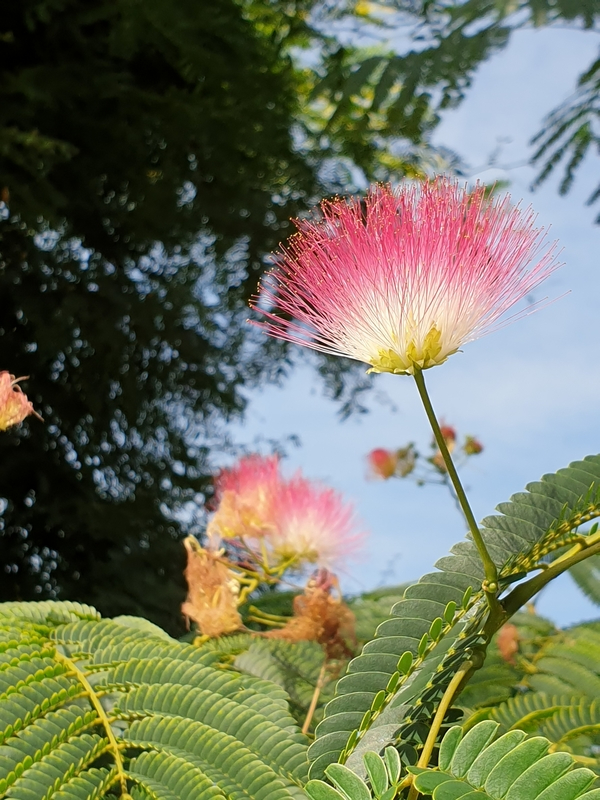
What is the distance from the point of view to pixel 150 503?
9.65 ft

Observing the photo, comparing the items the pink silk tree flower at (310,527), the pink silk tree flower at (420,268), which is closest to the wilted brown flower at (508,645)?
the pink silk tree flower at (310,527)

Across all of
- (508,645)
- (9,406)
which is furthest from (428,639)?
(508,645)

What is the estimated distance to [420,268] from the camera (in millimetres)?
630

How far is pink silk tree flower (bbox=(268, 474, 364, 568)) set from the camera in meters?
1.30

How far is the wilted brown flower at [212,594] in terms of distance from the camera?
1229 millimetres

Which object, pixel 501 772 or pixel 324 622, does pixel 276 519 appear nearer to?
pixel 324 622

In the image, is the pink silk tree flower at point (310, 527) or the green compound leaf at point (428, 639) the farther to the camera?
the pink silk tree flower at point (310, 527)

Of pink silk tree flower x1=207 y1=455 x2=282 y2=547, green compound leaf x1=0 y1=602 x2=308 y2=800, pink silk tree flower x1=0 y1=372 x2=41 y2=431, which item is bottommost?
green compound leaf x1=0 y1=602 x2=308 y2=800

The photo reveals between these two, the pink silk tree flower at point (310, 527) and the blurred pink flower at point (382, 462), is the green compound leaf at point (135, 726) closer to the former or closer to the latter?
the pink silk tree flower at point (310, 527)

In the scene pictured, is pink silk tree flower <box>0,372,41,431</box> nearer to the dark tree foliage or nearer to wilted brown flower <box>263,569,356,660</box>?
wilted brown flower <box>263,569,356,660</box>

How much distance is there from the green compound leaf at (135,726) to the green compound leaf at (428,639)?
0.13 meters

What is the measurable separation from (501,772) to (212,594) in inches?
32.1

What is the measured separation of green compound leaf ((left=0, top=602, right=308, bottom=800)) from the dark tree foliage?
5.63 ft

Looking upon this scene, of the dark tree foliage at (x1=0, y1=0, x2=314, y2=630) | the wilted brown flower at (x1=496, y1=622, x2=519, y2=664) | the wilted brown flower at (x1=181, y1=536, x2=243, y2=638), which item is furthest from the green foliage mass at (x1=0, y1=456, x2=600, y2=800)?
the dark tree foliage at (x1=0, y1=0, x2=314, y2=630)
